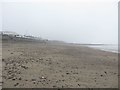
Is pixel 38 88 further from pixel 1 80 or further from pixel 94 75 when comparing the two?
pixel 94 75

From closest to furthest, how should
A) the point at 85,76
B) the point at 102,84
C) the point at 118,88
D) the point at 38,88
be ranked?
1. the point at 38,88
2. the point at 118,88
3. the point at 102,84
4. the point at 85,76

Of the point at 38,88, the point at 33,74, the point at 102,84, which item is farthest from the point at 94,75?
the point at 38,88

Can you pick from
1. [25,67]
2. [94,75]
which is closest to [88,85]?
[94,75]

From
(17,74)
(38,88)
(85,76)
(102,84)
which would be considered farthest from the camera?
(85,76)

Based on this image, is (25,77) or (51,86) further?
(25,77)

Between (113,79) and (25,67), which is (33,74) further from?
(113,79)

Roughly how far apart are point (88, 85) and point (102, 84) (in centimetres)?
87

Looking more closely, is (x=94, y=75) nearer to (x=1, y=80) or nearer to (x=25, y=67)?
(x=25, y=67)

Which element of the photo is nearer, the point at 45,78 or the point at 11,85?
the point at 11,85

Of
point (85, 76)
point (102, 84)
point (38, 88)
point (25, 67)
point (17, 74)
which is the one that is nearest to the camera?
point (38, 88)

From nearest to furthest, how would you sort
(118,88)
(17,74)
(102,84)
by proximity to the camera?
1. (118,88)
2. (102,84)
3. (17,74)

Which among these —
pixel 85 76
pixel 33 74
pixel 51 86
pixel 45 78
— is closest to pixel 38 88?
pixel 51 86

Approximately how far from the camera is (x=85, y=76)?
15.4m

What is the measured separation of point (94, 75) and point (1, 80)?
5705 mm
